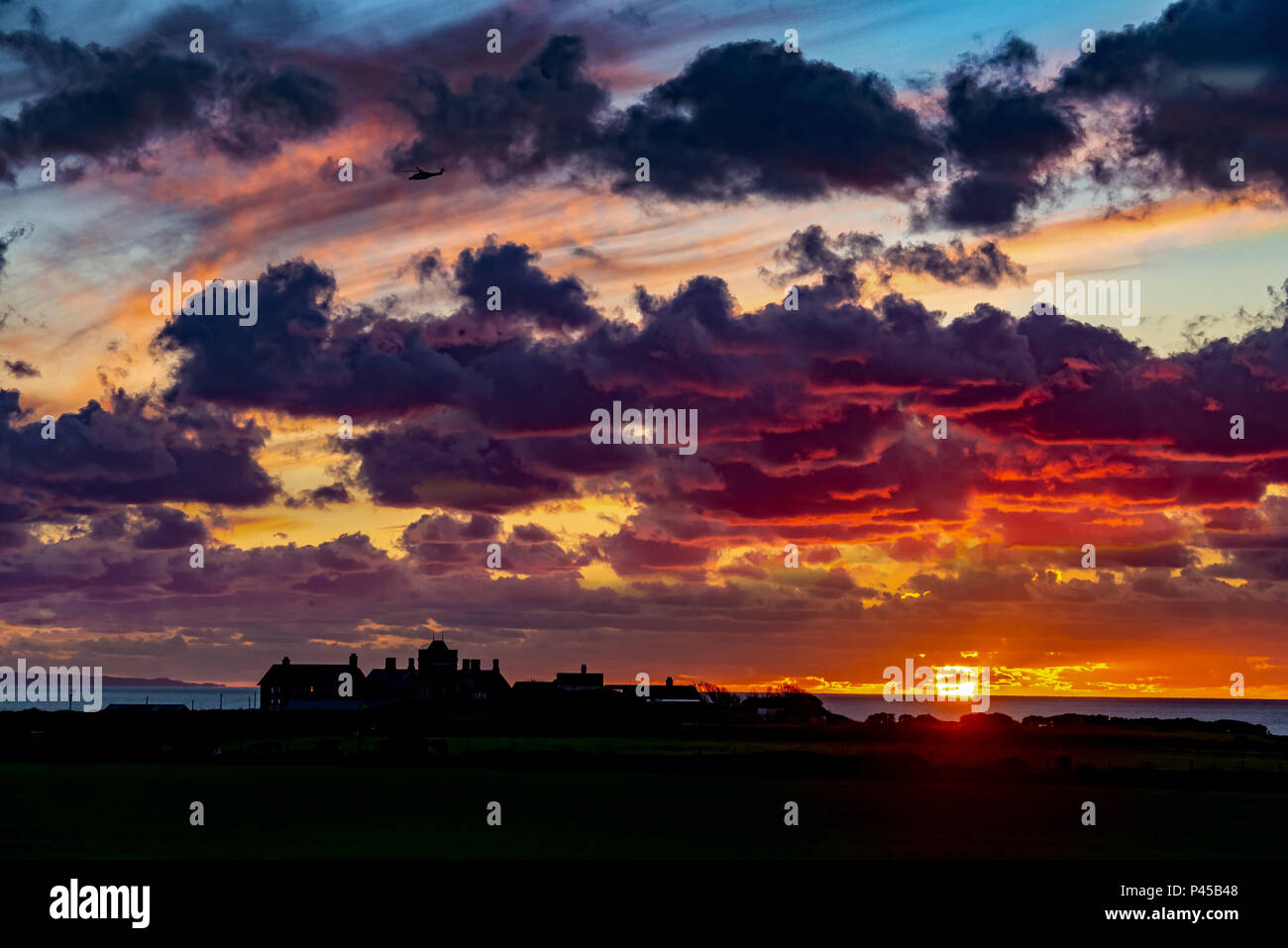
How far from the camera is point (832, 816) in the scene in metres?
57.4

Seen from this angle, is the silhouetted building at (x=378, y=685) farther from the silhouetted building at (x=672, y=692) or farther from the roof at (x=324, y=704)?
the silhouetted building at (x=672, y=692)

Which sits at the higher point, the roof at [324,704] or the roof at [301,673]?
the roof at [301,673]

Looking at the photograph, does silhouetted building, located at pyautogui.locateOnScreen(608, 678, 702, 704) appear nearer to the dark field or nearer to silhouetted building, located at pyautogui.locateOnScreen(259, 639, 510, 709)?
silhouetted building, located at pyautogui.locateOnScreen(259, 639, 510, 709)

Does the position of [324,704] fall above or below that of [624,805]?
below

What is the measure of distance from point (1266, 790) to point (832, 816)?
108 ft

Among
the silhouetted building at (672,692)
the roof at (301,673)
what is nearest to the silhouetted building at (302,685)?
the roof at (301,673)

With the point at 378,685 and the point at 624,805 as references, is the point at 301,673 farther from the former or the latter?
the point at 624,805

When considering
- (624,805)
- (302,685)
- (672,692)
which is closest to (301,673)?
(302,685)

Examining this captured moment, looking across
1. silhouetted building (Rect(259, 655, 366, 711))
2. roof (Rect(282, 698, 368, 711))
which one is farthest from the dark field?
silhouetted building (Rect(259, 655, 366, 711))
